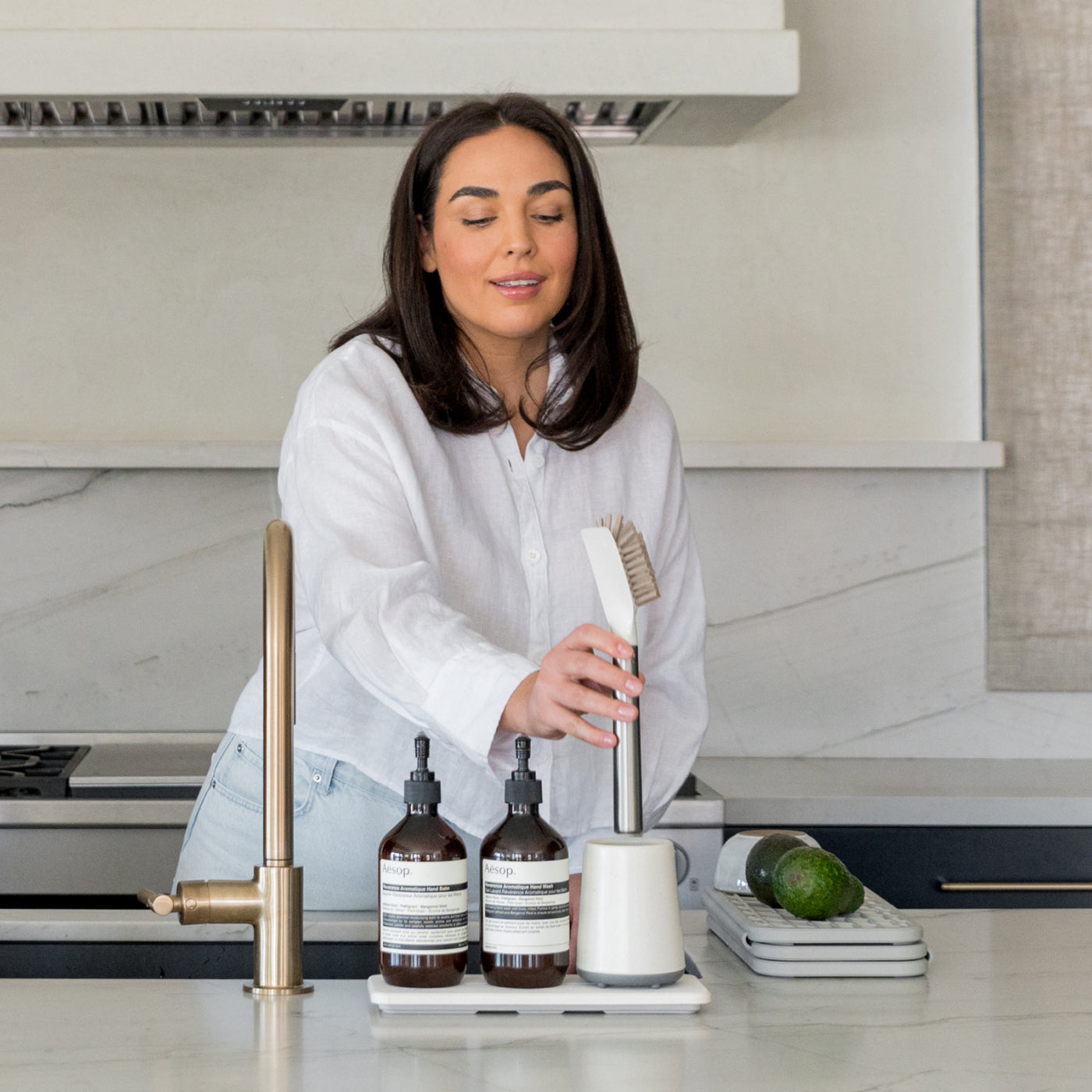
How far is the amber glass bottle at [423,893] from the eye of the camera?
98 cm

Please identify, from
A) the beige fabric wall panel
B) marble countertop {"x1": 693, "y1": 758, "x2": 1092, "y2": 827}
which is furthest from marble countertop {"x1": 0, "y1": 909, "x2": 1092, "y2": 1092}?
the beige fabric wall panel

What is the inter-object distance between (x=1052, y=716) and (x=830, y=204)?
3.05 ft

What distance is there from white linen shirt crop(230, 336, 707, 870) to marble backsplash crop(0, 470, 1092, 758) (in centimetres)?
97

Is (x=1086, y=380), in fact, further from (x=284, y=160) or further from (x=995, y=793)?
(x=284, y=160)

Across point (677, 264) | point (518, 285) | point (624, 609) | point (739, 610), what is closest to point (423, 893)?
point (624, 609)

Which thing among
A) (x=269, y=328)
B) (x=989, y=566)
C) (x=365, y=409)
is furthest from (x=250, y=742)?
(x=989, y=566)

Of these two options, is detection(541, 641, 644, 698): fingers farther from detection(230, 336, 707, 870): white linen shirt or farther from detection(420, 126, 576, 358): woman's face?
detection(420, 126, 576, 358): woman's face

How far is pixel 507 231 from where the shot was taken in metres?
1.32

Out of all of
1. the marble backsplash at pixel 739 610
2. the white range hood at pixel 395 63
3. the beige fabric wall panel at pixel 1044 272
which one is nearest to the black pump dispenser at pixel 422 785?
the white range hood at pixel 395 63

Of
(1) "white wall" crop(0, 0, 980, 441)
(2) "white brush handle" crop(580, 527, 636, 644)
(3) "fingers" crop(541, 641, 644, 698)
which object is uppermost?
(1) "white wall" crop(0, 0, 980, 441)

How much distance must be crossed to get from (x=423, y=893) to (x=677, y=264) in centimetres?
163

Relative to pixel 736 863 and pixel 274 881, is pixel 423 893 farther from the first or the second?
pixel 736 863

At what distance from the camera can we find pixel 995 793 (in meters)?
1.95

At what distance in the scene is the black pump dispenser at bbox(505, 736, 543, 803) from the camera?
985 millimetres
